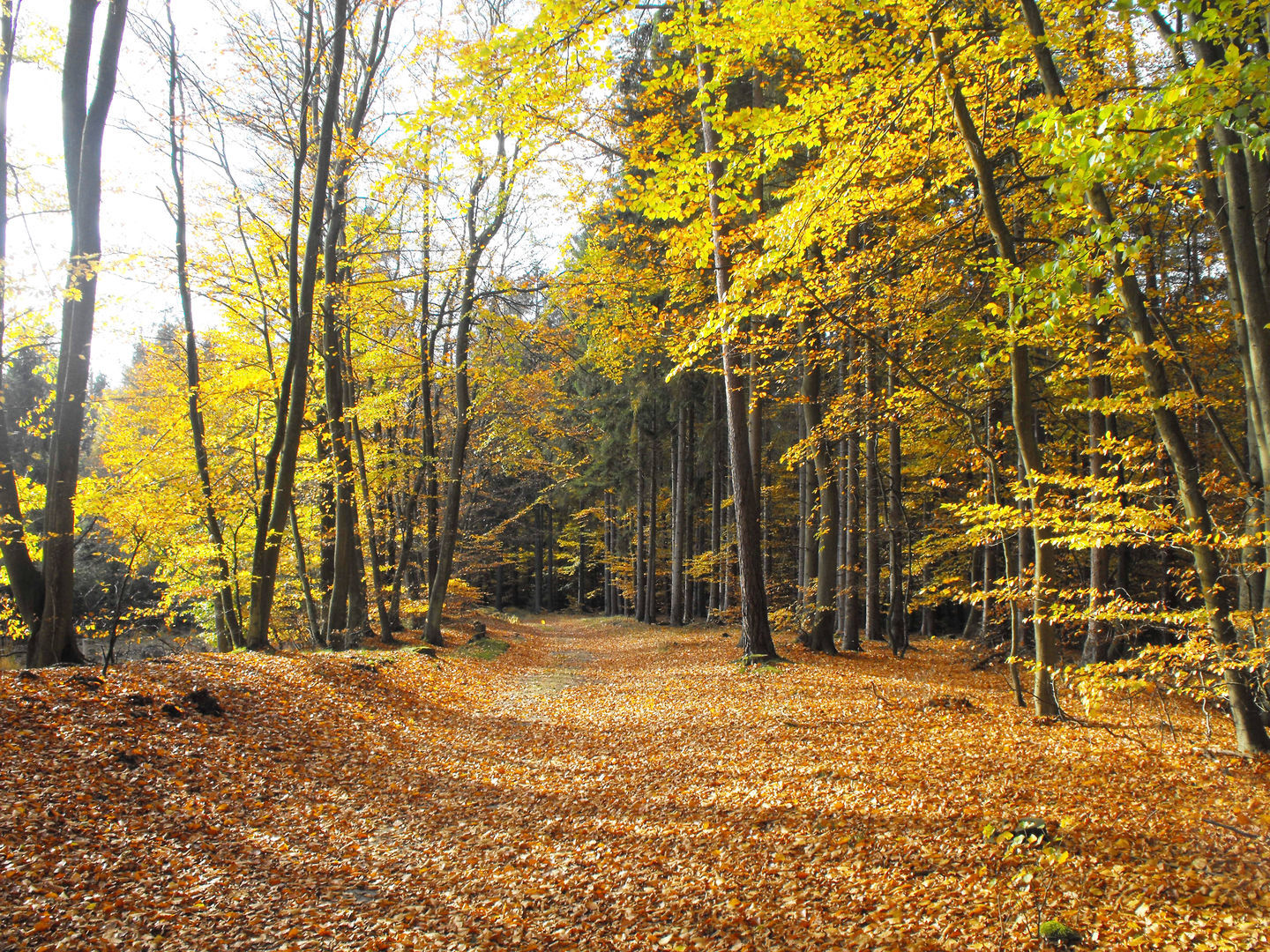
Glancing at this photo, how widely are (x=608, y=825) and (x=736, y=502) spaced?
6392mm

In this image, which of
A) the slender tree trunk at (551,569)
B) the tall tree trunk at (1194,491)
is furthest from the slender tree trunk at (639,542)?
the tall tree trunk at (1194,491)

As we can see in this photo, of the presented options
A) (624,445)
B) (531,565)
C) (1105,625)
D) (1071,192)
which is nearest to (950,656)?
(1105,625)

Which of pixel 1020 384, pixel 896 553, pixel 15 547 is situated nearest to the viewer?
pixel 1020 384

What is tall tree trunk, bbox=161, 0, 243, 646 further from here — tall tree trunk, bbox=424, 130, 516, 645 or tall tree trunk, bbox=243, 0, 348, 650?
tall tree trunk, bbox=424, 130, 516, 645

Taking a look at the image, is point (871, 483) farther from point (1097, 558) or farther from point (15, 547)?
point (15, 547)

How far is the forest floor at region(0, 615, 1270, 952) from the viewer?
341 cm

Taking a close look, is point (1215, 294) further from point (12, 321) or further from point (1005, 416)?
point (12, 321)

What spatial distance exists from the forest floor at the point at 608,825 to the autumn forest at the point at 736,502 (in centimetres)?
4

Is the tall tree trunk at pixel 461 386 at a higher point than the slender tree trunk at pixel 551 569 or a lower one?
higher

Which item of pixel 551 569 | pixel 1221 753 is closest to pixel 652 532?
pixel 1221 753

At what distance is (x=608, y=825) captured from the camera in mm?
5070

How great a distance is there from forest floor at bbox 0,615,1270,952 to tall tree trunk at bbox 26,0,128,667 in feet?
3.21

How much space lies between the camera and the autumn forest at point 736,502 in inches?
147

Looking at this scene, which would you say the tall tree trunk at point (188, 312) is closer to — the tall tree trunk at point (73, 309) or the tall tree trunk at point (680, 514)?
the tall tree trunk at point (73, 309)
